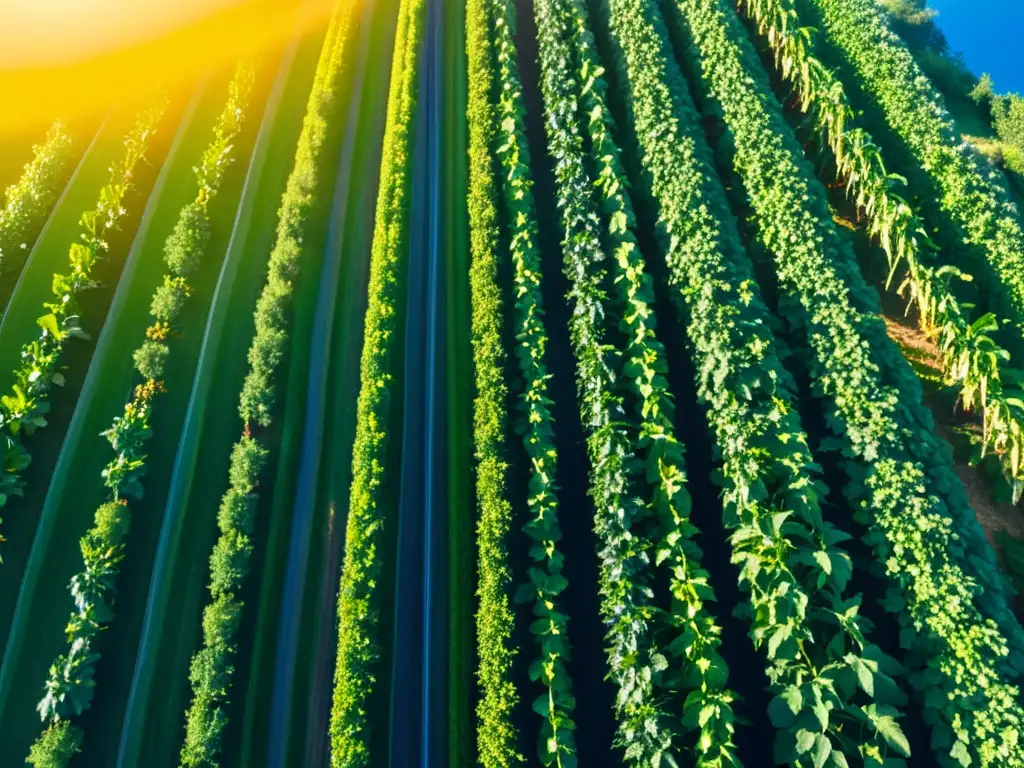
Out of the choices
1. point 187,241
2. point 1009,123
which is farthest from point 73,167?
point 1009,123

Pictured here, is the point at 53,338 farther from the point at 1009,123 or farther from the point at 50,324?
the point at 1009,123

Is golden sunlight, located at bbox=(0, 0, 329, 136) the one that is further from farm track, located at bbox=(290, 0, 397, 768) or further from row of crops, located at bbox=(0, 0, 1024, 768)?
farm track, located at bbox=(290, 0, 397, 768)

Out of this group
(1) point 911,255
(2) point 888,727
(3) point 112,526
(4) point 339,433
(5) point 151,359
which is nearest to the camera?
(2) point 888,727

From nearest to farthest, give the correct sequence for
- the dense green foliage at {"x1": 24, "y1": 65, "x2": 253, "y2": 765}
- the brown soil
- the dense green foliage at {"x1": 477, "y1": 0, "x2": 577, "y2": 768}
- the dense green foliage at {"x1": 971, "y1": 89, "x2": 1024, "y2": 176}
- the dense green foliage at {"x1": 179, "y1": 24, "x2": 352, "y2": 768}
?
the dense green foliage at {"x1": 477, "y1": 0, "x2": 577, "y2": 768}
the dense green foliage at {"x1": 179, "y1": 24, "x2": 352, "y2": 768}
the dense green foliage at {"x1": 24, "y1": 65, "x2": 253, "y2": 765}
the brown soil
the dense green foliage at {"x1": 971, "y1": 89, "x2": 1024, "y2": 176}

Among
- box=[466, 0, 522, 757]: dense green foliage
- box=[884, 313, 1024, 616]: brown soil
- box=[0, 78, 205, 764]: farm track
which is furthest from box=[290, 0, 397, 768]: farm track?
box=[884, 313, 1024, 616]: brown soil

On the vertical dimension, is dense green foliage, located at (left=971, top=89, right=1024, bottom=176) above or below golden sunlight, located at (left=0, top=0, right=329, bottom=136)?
below

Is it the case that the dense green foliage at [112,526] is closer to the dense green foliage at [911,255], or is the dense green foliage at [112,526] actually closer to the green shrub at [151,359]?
the green shrub at [151,359]
